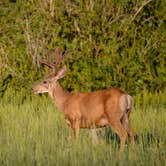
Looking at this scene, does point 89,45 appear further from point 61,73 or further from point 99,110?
point 99,110

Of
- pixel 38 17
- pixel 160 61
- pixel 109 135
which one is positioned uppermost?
pixel 38 17

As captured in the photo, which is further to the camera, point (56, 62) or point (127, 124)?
point (56, 62)

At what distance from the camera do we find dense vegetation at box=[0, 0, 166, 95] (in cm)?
1481

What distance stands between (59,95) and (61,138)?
168 cm

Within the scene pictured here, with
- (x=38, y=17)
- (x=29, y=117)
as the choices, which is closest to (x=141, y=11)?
(x=38, y=17)

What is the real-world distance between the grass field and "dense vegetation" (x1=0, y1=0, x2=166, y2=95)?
0.65 meters

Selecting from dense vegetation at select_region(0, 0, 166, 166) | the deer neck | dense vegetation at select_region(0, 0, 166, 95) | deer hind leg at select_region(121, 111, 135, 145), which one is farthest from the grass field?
dense vegetation at select_region(0, 0, 166, 95)

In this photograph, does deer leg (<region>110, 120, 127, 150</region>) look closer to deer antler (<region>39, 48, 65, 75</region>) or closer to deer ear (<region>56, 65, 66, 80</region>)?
deer ear (<region>56, 65, 66, 80</region>)

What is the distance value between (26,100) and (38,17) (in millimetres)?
1963

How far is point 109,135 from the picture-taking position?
10609 millimetres

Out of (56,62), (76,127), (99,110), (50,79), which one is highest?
(56,62)

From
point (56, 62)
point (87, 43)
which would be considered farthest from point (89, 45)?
point (56, 62)

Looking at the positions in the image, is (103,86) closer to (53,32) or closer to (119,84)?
(119,84)

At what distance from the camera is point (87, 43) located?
14883 millimetres
